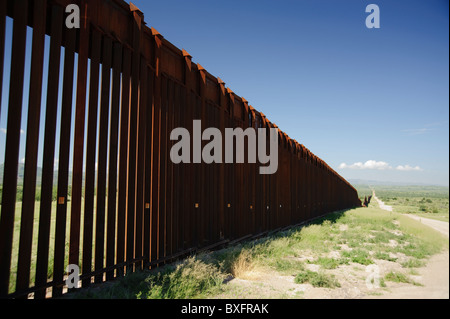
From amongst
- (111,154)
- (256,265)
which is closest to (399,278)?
(256,265)

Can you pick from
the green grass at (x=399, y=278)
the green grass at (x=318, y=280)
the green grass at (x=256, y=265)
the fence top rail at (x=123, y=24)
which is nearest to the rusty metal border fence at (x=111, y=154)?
the fence top rail at (x=123, y=24)

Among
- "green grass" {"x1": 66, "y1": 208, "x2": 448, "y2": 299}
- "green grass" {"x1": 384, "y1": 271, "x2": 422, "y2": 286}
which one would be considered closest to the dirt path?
"green grass" {"x1": 384, "y1": 271, "x2": 422, "y2": 286}

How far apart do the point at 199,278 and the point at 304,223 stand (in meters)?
13.5

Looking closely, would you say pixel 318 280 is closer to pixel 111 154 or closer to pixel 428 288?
pixel 428 288

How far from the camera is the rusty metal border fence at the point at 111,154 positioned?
12.8 ft

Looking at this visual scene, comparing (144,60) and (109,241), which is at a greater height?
(144,60)

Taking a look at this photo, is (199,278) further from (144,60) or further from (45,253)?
(144,60)

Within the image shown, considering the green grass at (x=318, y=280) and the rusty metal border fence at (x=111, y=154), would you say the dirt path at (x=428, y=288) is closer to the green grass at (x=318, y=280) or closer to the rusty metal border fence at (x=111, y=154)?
the green grass at (x=318, y=280)

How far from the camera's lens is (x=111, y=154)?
17.3 feet

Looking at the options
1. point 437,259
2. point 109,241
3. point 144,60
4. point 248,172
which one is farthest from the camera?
point 248,172

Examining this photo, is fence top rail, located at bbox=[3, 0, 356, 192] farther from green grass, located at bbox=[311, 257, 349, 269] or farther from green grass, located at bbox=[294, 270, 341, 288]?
green grass, located at bbox=[311, 257, 349, 269]
